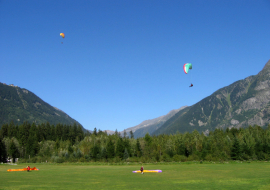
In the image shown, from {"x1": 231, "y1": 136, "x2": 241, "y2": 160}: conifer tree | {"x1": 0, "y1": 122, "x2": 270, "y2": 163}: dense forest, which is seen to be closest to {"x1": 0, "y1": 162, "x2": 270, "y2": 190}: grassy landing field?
{"x1": 231, "y1": 136, "x2": 241, "y2": 160}: conifer tree

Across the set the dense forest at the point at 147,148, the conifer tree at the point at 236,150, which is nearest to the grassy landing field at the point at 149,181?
the conifer tree at the point at 236,150

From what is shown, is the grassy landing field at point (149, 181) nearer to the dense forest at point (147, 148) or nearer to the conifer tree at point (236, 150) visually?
the conifer tree at point (236, 150)

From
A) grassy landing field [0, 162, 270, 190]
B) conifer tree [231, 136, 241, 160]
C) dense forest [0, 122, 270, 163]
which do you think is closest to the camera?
grassy landing field [0, 162, 270, 190]

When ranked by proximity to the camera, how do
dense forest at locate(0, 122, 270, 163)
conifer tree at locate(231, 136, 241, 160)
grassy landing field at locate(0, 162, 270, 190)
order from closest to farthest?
grassy landing field at locate(0, 162, 270, 190)
conifer tree at locate(231, 136, 241, 160)
dense forest at locate(0, 122, 270, 163)

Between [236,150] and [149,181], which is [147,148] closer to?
[236,150]

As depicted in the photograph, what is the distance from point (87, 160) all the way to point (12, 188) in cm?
8050

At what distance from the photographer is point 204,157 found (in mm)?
87625

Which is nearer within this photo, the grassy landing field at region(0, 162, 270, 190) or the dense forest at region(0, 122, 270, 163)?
the grassy landing field at region(0, 162, 270, 190)

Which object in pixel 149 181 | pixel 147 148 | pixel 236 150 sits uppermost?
pixel 147 148

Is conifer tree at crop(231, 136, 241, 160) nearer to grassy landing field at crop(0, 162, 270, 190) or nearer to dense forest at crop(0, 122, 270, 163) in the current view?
dense forest at crop(0, 122, 270, 163)

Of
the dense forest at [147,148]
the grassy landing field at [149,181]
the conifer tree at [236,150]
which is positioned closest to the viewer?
the grassy landing field at [149,181]

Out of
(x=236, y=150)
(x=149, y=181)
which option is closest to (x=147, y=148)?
(x=236, y=150)

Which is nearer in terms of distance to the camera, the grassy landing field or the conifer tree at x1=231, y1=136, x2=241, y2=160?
the grassy landing field

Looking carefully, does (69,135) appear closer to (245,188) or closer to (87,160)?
(87,160)
